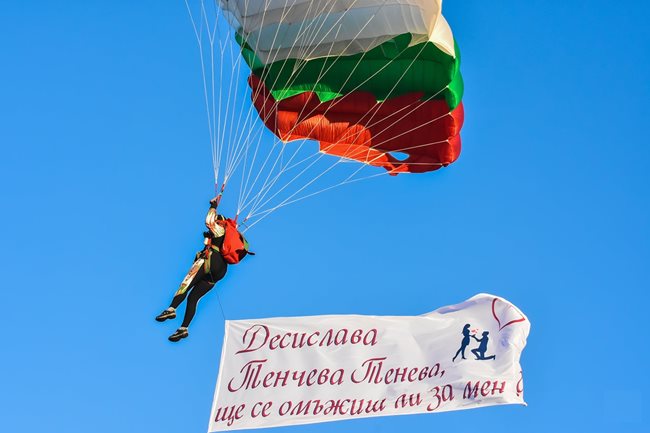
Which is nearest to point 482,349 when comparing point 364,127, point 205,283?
point 364,127

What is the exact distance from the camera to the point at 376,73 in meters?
14.2

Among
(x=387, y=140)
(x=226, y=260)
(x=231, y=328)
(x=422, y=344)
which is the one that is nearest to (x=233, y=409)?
(x=231, y=328)

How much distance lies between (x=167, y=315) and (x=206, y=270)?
2.27 ft

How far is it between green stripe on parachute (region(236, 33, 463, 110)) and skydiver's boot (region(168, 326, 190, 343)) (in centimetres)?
418

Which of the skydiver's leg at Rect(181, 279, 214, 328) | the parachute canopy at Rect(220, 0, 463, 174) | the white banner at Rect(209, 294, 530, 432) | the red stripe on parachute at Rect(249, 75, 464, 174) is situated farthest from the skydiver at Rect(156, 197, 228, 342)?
the red stripe on parachute at Rect(249, 75, 464, 174)

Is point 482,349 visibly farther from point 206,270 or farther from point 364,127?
point 206,270

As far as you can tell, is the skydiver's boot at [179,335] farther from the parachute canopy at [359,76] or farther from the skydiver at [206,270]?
the parachute canopy at [359,76]

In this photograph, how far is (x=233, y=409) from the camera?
460 inches

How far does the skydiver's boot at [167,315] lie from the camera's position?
36.5ft

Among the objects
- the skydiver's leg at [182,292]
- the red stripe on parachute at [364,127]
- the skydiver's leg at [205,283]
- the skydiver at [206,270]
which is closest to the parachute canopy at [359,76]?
the red stripe on parachute at [364,127]

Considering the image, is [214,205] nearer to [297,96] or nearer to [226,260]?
[226,260]

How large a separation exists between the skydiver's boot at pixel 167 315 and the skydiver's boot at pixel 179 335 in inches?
7.3

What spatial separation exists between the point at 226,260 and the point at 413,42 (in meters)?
3.69

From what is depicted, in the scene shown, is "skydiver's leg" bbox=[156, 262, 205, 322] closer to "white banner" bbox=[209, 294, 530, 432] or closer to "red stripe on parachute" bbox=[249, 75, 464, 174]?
"white banner" bbox=[209, 294, 530, 432]
